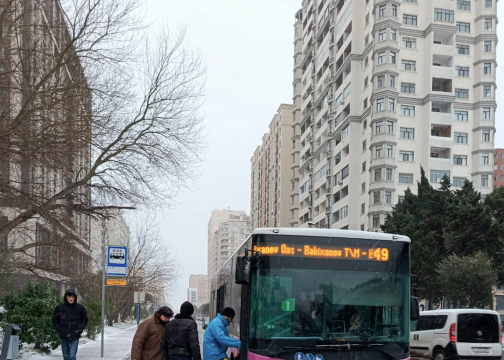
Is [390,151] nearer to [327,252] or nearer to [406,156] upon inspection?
[406,156]

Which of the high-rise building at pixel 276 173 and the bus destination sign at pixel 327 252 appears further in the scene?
the high-rise building at pixel 276 173

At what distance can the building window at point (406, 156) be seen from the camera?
62688mm

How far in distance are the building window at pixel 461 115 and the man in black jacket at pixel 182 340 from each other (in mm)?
60457

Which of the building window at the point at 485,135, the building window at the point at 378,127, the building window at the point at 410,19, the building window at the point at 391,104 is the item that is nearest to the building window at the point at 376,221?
the building window at the point at 378,127

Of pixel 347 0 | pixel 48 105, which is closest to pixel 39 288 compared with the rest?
pixel 48 105

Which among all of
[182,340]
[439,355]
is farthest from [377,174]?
[182,340]

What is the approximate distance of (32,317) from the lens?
18.0 metres

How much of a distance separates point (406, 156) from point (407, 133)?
2.36 m

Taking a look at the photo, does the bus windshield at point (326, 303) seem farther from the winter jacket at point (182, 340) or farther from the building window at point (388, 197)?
the building window at point (388, 197)

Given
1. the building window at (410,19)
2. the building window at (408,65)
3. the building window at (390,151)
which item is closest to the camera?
the building window at (390,151)

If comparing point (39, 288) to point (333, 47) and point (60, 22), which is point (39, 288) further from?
point (333, 47)

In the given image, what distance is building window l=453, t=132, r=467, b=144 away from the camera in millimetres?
64562

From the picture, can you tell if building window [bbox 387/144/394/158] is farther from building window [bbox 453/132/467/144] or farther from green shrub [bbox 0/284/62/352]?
green shrub [bbox 0/284/62/352]

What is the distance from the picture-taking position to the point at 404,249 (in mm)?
9742
